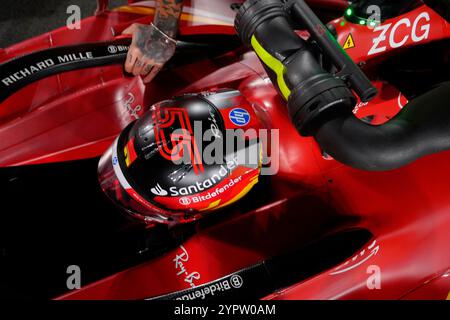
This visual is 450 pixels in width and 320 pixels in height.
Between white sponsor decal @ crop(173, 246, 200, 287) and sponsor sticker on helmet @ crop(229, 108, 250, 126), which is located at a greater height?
sponsor sticker on helmet @ crop(229, 108, 250, 126)

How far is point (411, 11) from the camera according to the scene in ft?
4.36

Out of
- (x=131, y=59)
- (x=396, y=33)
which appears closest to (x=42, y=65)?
(x=131, y=59)

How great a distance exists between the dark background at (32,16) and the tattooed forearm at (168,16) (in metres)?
1.34

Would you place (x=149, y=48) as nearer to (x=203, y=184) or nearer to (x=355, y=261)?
(x=203, y=184)

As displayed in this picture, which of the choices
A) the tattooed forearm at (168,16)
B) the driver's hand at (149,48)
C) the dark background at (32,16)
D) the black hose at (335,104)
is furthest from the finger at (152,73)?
the dark background at (32,16)

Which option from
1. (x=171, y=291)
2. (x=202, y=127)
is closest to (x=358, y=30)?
(x=202, y=127)

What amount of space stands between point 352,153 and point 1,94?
116cm

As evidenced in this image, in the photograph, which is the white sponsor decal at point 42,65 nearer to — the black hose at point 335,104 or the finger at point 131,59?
the finger at point 131,59

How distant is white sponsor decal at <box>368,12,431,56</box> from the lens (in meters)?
1.33

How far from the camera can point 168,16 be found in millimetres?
1354

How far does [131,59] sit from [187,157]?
1.85 ft

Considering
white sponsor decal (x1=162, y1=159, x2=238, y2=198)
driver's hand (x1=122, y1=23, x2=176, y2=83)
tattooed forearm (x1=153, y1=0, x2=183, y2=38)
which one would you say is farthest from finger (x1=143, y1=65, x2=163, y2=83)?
white sponsor decal (x1=162, y1=159, x2=238, y2=198)

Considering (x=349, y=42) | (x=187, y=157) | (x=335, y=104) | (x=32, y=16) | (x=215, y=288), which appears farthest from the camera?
(x=32, y=16)

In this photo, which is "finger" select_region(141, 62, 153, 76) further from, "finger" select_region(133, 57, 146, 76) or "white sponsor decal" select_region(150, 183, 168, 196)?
"white sponsor decal" select_region(150, 183, 168, 196)
